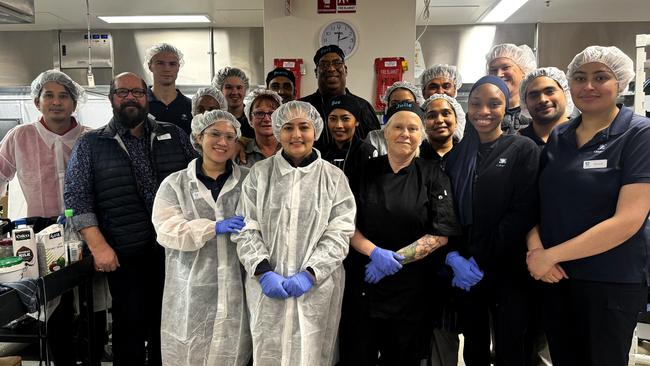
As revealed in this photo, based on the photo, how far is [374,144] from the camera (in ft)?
7.66

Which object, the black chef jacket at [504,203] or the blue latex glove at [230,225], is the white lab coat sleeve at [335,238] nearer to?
the blue latex glove at [230,225]

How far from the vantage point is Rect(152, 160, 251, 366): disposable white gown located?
1861 mm

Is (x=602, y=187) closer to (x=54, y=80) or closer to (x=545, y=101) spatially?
(x=545, y=101)

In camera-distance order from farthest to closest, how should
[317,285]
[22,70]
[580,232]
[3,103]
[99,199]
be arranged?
[22,70], [3,103], [99,199], [317,285], [580,232]

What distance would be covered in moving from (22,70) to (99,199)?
449 cm

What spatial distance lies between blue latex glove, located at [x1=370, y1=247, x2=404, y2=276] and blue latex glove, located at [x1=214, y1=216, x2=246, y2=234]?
0.59 metres

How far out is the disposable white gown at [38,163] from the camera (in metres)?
2.32

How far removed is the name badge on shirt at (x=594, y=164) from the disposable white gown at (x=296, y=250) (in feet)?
2.98

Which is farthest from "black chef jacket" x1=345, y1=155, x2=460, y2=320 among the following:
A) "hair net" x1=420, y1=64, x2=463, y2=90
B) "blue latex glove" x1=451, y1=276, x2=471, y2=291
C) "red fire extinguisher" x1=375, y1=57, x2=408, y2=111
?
"red fire extinguisher" x1=375, y1=57, x2=408, y2=111

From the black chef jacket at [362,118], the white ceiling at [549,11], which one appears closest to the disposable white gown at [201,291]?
the black chef jacket at [362,118]

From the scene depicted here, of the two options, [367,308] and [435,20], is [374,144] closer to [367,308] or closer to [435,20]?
[367,308]

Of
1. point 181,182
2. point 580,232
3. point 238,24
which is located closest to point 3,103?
point 238,24

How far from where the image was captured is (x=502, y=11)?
4547 mm

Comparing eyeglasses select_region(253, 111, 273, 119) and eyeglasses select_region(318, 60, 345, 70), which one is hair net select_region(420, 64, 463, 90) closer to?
eyeglasses select_region(318, 60, 345, 70)
